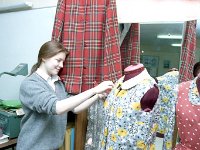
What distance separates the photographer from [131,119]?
1113mm

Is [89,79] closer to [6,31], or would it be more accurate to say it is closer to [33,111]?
[33,111]

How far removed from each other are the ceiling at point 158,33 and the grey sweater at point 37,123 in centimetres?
61

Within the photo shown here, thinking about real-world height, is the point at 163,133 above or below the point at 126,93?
below

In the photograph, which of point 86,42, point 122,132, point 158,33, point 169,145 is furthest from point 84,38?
point 169,145

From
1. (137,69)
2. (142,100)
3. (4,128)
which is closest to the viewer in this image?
(142,100)

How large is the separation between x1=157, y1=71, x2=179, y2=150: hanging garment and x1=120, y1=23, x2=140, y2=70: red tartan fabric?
230mm

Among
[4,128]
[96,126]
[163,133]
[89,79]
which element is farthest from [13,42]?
[163,133]

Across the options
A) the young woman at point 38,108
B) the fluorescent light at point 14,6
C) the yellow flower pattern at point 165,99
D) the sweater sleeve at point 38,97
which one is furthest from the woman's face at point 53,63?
the fluorescent light at point 14,6

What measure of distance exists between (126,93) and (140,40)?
0.39m

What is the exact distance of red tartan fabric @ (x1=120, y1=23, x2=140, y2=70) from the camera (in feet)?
4.70

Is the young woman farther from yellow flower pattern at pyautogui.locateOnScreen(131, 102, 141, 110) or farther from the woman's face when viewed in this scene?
yellow flower pattern at pyautogui.locateOnScreen(131, 102, 141, 110)

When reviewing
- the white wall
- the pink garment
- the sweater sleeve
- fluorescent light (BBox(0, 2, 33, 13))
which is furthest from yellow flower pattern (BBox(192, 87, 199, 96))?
fluorescent light (BBox(0, 2, 33, 13))

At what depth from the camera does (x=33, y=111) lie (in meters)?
1.45

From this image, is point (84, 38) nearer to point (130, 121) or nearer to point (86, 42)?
point (86, 42)
